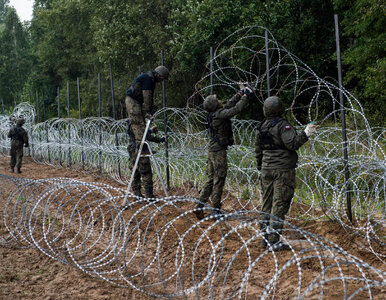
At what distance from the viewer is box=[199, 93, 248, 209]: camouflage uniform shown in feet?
21.5

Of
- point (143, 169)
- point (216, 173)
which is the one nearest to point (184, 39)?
point (143, 169)

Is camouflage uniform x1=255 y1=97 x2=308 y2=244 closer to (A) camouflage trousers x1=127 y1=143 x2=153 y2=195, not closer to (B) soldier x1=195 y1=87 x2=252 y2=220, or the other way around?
(B) soldier x1=195 y1=87 x2=252 y2=220

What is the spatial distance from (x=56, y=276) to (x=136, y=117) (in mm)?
3390

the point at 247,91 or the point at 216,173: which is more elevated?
the point at 247,91

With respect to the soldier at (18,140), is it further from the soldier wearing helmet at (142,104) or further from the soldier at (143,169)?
the soldier wearing helmet at (142,104)

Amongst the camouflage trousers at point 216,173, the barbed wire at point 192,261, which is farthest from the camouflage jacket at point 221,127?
the barbed wire at point 192,261

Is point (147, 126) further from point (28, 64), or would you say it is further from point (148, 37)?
point (28, 64)

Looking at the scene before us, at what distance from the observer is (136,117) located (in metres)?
7.68

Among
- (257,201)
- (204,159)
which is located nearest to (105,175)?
(204,159)

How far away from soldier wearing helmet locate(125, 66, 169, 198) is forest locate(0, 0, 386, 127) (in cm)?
292

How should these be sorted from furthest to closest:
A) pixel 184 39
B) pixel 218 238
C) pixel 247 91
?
pixel 184 39
pixel 218 238
pixel 247 91

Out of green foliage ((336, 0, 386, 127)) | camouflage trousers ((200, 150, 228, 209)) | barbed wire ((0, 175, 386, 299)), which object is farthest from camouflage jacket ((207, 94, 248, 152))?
green foliage ((336, 0, 386, 127))

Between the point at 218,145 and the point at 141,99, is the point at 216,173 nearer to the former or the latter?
the point at 218,145

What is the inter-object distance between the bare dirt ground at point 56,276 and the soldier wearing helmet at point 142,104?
251 cm
